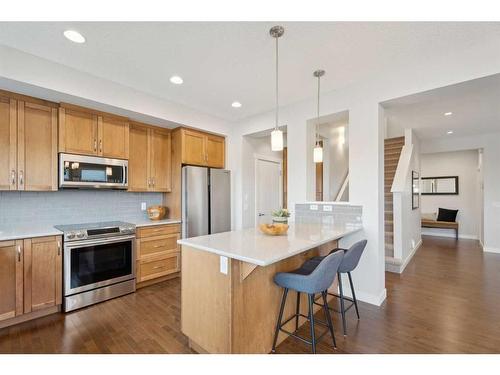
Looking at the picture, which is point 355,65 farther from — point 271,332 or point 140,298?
point 140,298

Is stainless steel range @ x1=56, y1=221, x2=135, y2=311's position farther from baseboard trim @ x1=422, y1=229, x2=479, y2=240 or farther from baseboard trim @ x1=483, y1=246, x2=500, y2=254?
baseboard trim @ x1=422, y1=229, x2=479, y2=240

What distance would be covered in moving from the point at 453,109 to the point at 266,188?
10.9ft

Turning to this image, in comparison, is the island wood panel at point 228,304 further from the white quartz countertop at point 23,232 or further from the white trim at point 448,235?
the white trim at point 448,235

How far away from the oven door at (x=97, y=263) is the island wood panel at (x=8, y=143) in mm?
882

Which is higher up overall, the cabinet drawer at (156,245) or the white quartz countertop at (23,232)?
the white quartz countertop at (23,232)

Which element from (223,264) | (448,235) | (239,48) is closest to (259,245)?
(223,264)

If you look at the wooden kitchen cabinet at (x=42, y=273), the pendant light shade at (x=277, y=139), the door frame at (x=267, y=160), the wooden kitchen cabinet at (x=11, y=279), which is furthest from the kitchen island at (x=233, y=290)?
the door frame at (x=267, y=160)

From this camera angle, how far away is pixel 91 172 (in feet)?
9.57

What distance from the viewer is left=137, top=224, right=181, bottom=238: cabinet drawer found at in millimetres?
3152

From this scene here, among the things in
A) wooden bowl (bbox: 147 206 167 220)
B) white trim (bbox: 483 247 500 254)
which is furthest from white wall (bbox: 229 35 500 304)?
white trim (bbox: 483 247 500 254)

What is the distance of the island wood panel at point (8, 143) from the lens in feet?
7.87

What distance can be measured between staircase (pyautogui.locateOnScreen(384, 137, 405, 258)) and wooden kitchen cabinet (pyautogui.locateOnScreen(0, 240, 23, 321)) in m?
5.03

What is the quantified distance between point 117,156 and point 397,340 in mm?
3698
